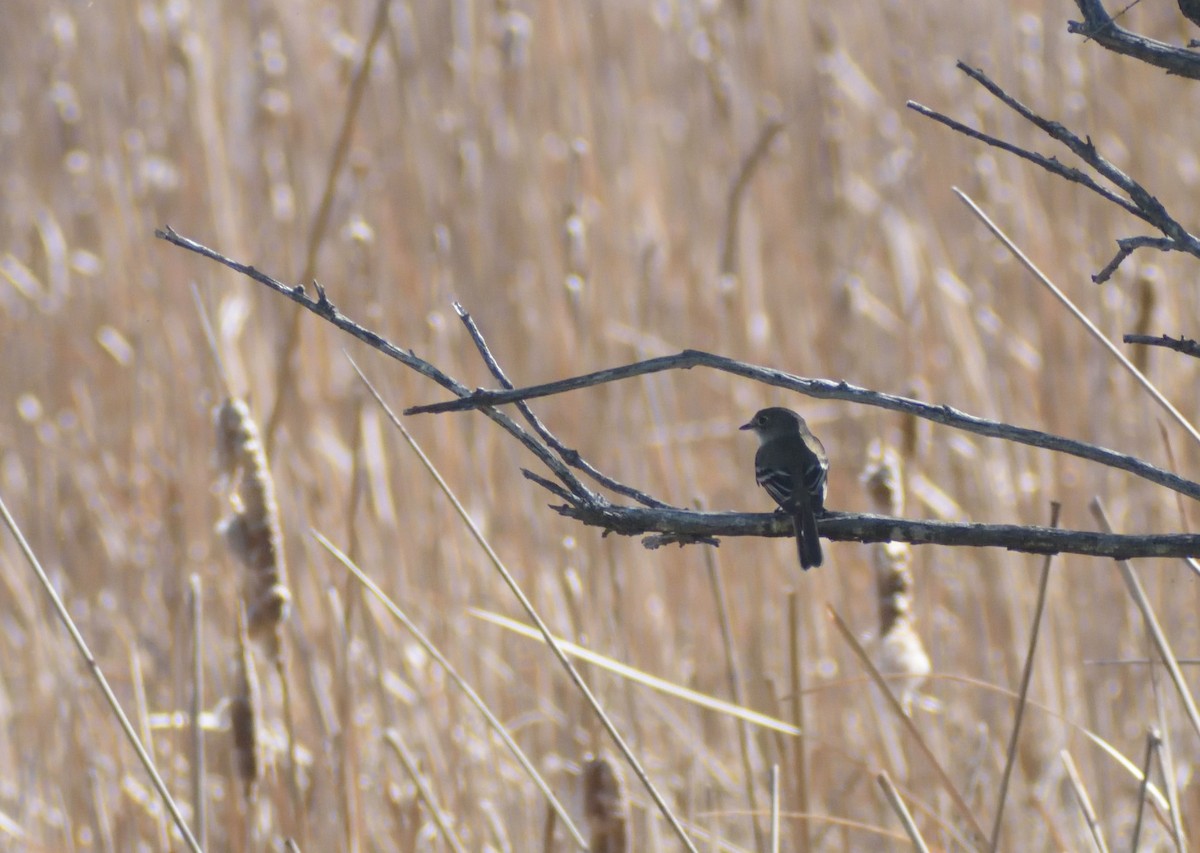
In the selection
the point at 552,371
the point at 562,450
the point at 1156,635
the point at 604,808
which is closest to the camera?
the point at 562,450

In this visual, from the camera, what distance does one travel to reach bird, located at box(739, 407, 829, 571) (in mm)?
1413

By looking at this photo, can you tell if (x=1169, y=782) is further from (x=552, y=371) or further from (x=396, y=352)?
(x=552, y=371)

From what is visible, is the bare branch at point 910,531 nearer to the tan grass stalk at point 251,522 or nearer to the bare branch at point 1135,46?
the bare branch at point 1135,46

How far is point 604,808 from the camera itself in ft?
4.71

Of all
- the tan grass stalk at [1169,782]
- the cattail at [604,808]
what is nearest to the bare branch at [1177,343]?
the tan grass stalk at [1169,782]

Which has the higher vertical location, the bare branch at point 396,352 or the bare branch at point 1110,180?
the bare branch at point 1110,180

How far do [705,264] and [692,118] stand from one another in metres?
0.41

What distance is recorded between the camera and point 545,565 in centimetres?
248

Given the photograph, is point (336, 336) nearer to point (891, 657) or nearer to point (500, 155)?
point (500, 155)

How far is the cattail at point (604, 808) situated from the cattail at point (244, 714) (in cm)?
38

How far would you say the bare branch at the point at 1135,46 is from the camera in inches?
29.7

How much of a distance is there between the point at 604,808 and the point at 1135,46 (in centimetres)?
98

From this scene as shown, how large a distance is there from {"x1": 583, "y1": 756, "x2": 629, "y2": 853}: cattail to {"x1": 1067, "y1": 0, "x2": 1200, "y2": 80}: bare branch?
948 mm

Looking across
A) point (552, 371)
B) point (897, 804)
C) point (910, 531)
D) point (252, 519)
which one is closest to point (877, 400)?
point (910, 531)
